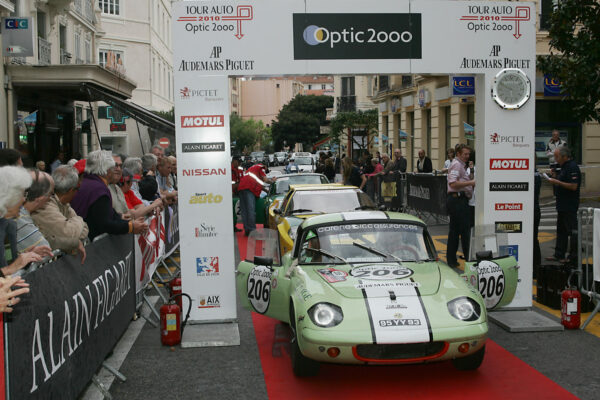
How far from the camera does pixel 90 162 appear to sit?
7.61 meters

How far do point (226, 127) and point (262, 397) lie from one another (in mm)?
3493

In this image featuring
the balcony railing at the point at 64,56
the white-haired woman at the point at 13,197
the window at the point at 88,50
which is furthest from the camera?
the window at the point at 88,50

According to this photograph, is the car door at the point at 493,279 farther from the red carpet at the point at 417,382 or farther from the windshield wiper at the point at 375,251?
the windshield wiper at the point at 375,251

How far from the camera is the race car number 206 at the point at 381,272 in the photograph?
626 centimetres

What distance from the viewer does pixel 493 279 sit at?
24.2 ft

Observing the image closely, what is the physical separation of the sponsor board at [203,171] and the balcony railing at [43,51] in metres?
18.2

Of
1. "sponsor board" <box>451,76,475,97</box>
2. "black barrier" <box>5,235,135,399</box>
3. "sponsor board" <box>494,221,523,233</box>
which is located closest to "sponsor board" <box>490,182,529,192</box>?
"sponsor board" <box>494,221,523,233</box>

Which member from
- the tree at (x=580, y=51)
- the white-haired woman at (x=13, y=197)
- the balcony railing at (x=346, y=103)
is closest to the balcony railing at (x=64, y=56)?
the tree at (x=580, y=51)

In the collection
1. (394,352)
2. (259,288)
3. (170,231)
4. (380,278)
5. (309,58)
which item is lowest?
(394,352)

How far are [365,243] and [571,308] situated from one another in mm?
2556

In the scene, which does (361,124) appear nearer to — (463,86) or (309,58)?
(463,86)

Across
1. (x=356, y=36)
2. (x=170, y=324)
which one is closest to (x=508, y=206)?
(x=356, y=36)

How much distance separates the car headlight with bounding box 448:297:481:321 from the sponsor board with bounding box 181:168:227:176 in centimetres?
339

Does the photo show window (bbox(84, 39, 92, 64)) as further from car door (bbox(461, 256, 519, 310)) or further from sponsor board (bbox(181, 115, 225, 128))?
car door (bbox(461, 256, 519, 310))
